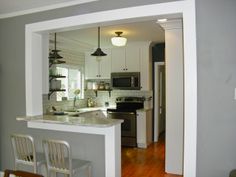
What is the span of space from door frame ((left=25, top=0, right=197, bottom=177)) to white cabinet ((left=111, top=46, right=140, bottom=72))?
9.92 feet

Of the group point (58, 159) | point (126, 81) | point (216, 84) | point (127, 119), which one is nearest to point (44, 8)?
point (58, 159)

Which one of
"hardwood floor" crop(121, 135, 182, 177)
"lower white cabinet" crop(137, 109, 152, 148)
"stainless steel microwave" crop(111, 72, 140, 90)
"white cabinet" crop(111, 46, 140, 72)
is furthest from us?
"white cabinet" crop(111, 46, 140, 72)

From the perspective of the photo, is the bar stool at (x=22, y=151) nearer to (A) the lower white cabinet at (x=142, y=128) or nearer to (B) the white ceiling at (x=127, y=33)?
(B) the white ceiling at (x=127, y=33)

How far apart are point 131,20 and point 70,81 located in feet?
12.1

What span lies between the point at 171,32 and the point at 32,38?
7.33 ft

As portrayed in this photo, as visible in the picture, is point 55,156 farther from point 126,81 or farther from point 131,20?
point 126,81

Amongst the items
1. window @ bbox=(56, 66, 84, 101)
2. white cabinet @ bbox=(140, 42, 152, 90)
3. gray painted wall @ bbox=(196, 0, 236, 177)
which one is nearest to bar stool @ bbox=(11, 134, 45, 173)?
gray painted wall @ bbox=(196, 0, 236, 177)

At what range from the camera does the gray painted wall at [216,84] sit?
2.19 meters

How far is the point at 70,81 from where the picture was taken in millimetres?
6000

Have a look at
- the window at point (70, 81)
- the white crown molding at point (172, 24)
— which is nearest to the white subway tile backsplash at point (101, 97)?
the window at point (70, 81)

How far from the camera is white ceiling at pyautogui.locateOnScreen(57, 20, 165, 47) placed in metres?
4.31

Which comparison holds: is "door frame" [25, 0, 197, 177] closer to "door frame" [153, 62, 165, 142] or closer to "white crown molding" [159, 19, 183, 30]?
"white crown molding" [159, 19, 183, 30]

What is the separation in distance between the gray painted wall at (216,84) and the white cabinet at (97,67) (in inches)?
167

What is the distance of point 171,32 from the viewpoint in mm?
3859
